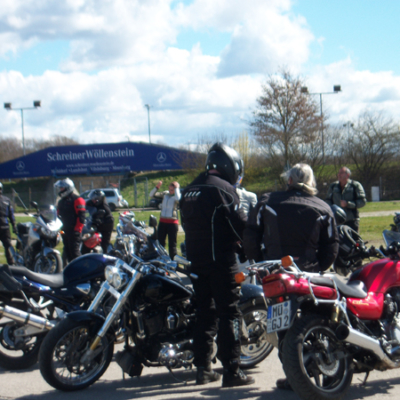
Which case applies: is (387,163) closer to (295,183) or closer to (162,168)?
(162,168)

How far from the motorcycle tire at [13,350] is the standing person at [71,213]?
4.43 meters

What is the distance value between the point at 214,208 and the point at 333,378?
5.21 ft

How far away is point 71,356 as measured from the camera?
432 cm

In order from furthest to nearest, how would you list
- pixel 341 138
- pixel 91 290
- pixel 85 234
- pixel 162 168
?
pixel 162 168 < pixel 341 138 < pixel 85 234 < pixel 91 290

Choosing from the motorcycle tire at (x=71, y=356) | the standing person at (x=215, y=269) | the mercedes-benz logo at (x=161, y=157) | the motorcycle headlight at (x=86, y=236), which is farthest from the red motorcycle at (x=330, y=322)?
the mercedes-benz logo at (x=161, y=157)

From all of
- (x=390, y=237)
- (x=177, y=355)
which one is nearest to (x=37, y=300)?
(x=177, y=355)

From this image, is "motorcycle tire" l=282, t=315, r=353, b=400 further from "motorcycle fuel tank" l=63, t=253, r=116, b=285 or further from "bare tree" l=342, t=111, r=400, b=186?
"bare tree" l=342, t=111, r=400, b=186

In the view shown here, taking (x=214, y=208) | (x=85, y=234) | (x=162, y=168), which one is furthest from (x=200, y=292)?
(x=162, y=168)

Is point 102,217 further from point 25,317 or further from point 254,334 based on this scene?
point 254,334

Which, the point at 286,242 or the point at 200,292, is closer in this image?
the point at 286,242

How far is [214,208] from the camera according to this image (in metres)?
4.41

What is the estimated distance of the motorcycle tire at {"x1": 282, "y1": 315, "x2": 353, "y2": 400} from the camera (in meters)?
3.71

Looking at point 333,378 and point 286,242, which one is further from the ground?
point 286,242

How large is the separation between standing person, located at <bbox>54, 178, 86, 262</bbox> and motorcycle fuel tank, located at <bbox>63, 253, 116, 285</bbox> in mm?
4202
